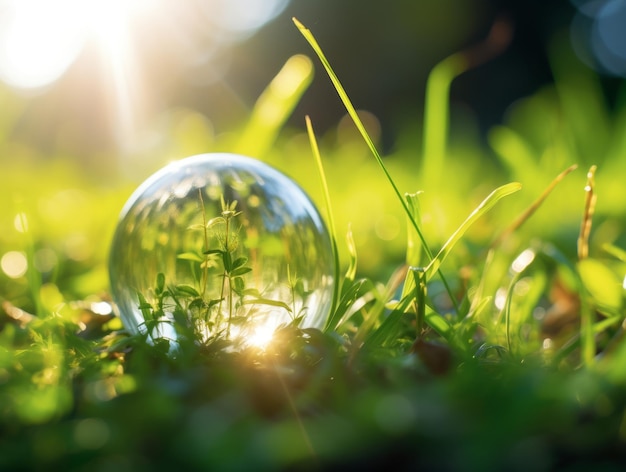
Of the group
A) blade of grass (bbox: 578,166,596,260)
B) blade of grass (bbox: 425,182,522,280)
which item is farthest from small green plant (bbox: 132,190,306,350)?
blade of grass (bbox: 578,166,596,260)

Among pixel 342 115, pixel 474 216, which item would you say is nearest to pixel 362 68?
pixel 342 115

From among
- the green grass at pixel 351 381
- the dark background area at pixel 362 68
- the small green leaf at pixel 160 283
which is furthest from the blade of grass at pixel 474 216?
the dark background area at pixel 362 68

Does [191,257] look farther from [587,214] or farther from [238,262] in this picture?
[587,214]

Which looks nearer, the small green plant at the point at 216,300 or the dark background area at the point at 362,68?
the small green plant at the point at 216,300

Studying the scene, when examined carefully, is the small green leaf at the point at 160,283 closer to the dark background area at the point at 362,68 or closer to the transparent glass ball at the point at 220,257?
the transparent glass ball at the point at 220,257

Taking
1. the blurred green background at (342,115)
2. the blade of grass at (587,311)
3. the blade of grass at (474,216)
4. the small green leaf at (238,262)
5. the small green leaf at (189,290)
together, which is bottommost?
the blade of grass at (587,311)

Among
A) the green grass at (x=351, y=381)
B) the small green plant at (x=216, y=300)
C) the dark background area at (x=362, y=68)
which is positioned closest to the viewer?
the green grass at (x=351, y=381)

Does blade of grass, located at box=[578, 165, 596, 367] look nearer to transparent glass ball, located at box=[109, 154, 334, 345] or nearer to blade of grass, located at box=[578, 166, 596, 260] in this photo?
blade of grass, located at box=[578, 166, 596, 260]
